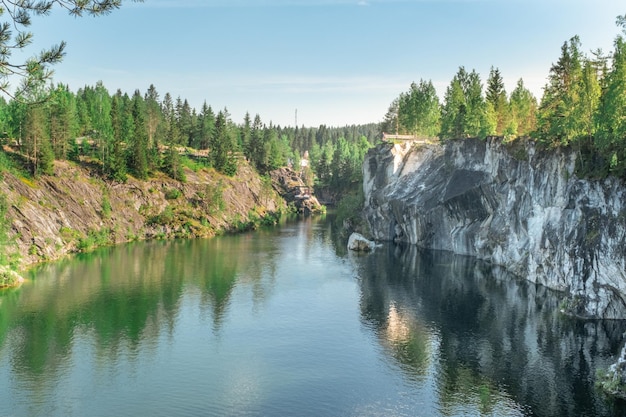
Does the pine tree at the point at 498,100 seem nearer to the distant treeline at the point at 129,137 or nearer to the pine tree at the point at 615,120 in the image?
the pine tree at the point at 615,120

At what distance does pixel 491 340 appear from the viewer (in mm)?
53000

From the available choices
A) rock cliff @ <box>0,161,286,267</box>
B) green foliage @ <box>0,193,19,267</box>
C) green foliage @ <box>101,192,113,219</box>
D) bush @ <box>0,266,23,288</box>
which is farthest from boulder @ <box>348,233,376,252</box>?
bush @ <box>0,266,23,288</box>

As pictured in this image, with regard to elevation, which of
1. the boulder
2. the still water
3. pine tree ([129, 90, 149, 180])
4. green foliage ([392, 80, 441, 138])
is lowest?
the still water

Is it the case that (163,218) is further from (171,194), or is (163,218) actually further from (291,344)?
(291,344)

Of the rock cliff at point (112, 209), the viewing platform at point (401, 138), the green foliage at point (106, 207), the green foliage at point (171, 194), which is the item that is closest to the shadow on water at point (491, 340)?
the viewing platform at point (401, 138)

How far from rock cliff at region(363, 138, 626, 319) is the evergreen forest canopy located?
107 inches

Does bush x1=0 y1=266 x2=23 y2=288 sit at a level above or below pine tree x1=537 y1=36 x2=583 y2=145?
below

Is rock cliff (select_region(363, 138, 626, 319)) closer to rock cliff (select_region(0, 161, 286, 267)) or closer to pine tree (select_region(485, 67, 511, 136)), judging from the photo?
pine tree (select_region(485, 67, 511, 136))

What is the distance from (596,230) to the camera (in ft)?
185

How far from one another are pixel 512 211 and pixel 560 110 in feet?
67.1

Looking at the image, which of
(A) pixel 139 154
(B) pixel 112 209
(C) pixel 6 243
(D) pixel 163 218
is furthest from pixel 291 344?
(A) pixel 139 154

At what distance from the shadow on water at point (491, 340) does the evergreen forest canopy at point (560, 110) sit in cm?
1738

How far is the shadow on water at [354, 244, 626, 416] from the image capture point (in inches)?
1593

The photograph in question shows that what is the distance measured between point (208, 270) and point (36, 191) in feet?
120
